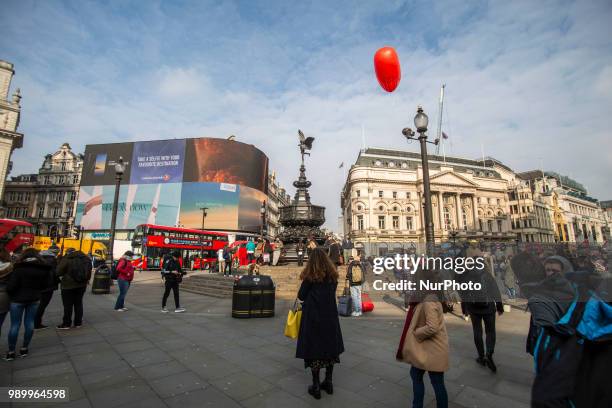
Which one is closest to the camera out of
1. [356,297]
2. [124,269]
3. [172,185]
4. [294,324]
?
[294,324]

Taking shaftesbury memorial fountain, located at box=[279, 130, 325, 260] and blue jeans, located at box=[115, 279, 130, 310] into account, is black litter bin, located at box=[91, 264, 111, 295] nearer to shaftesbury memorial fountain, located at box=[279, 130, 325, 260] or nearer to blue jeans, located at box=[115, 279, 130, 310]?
blue jeans, located at box=[115, 279, 130, 310]

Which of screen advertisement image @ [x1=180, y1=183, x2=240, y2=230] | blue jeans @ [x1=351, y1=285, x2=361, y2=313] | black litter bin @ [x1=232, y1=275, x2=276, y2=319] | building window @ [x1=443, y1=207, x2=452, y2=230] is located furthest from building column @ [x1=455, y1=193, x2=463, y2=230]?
black litter bin @ [x1=232, y1=275, x2=276, y2=319]

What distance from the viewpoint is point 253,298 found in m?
8.67

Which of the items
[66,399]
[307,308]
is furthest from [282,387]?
[66,399]

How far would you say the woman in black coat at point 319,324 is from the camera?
12.6 ft

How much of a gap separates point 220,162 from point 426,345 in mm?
57590

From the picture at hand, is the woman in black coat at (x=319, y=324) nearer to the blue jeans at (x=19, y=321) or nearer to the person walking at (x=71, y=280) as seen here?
the blue jeans at (x=19, y=321)

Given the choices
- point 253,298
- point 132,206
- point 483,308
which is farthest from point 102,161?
point 483,308

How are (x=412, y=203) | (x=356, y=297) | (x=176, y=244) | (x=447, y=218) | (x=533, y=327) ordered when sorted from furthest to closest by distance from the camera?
(x=447, y=218) < (x=412, y=203) < (x=176, y=244) < (x=356, y=297) < (x=533, y=327)

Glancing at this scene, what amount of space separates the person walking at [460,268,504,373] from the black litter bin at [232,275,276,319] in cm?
542

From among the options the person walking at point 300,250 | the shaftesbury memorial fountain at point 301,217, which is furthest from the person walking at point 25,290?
the shaftesbury memorial fountain at point 301,217

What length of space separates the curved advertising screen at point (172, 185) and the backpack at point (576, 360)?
55.3 meters

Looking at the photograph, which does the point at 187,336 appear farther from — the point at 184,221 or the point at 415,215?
the point at 415,215

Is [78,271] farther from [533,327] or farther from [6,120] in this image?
[6,120]
